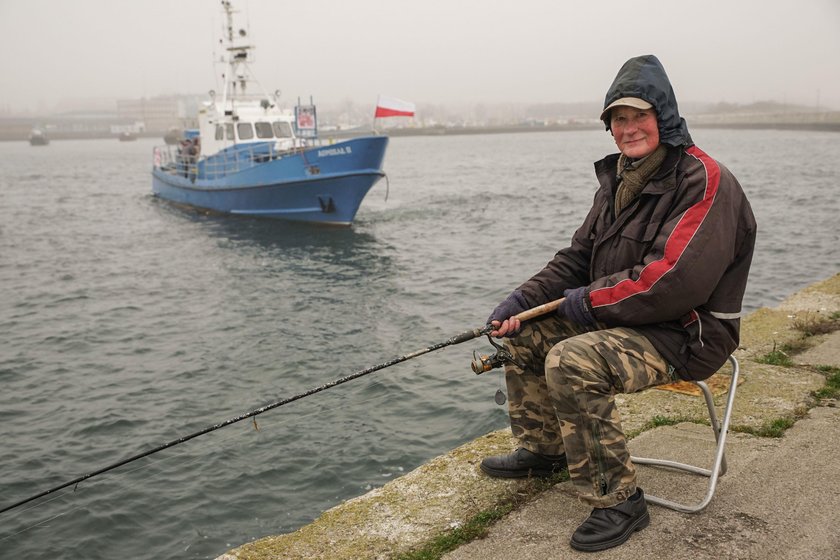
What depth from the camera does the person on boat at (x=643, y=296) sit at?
2.63 metres

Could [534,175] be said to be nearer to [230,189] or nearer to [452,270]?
[230,189]

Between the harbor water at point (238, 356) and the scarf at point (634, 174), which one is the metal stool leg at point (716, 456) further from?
the harbor water at point (238, 356)

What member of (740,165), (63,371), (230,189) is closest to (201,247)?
(230,189)

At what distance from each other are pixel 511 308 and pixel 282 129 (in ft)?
74.0

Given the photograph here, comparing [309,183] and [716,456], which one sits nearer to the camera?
[716,456]

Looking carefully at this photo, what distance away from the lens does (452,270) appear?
15367 mm

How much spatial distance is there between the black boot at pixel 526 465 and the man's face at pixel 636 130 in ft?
4.68

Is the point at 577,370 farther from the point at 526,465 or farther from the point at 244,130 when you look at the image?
the point at 244,130

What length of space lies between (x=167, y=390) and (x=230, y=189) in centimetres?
1548

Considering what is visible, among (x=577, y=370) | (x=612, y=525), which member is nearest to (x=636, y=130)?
(x=577, y=370)

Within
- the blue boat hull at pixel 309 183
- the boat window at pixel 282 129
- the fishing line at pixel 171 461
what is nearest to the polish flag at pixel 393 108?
the blue boat hull at pixel 309 183

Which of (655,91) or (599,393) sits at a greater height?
(655,91)

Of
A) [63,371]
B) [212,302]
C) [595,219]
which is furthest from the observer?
[212,302]

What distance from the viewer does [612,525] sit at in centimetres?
270
